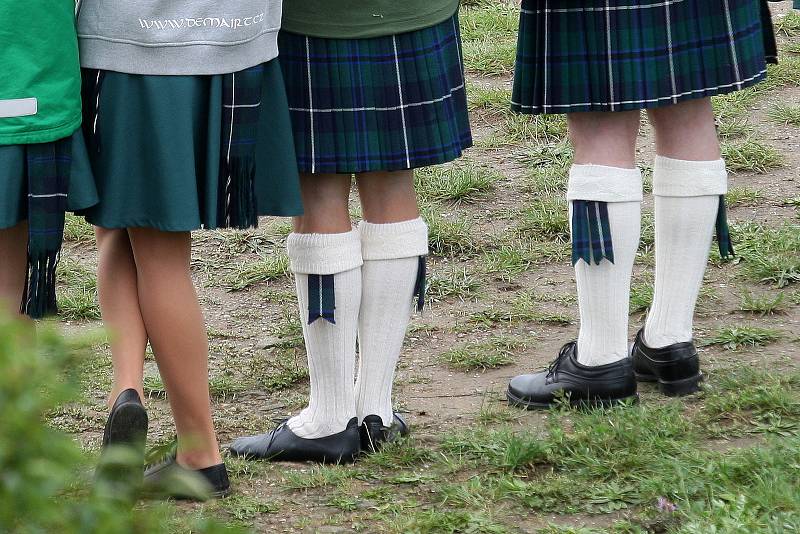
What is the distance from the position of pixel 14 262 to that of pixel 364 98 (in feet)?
2.45

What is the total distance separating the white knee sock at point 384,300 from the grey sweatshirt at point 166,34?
0.56 meters

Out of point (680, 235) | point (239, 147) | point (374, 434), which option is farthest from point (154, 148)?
point (680, 235)

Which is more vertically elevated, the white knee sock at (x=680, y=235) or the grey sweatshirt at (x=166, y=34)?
the grey sweatshirt at (x=166, y=34)

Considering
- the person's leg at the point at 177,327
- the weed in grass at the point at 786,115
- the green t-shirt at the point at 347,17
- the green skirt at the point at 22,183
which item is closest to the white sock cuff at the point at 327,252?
the person's leg at the point at 177,327

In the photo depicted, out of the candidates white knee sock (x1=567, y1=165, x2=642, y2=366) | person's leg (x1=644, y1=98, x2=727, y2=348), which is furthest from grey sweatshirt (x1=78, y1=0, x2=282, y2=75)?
person's leg (x1=644, y1=98, x2=727, y2=348)

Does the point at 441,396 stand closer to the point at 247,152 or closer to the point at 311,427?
the point at 311,427

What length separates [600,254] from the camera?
2.65 m

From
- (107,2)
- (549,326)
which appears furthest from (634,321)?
(107,2)

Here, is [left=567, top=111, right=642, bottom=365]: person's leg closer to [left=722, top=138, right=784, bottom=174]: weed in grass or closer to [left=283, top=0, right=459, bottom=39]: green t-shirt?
[left=283, top=0, right=459, bottom=39]: green t-shirt

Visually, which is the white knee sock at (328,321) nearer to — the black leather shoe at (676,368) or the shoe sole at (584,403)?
the shoe sole at (584,403)

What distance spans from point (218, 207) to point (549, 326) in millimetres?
1465

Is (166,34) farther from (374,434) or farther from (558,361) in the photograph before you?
(558,361)

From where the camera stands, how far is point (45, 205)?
1.99 m

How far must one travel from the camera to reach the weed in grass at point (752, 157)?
447 cm
